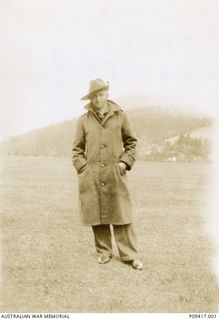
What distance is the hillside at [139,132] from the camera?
6426mm

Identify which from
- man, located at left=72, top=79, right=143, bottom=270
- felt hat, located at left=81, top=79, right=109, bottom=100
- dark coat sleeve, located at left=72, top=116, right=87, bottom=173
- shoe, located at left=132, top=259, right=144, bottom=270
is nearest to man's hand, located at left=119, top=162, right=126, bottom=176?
man, located at left=72, top=79, right=143, bottom=270

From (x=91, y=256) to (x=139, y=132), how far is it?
117 inches

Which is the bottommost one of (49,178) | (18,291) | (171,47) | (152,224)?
(18,291)

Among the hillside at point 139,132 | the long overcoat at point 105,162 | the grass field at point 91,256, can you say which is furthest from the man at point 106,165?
the hillside at point 139,132

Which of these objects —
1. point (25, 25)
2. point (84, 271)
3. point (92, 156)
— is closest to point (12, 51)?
point (25, 25)

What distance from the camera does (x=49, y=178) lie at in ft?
28.6

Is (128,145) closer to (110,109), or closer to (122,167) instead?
(122,167)

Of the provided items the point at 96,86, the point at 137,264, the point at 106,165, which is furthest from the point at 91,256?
the point at 96,86

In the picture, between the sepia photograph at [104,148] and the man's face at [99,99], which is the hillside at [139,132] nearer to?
the sepia photograph at [104,148]

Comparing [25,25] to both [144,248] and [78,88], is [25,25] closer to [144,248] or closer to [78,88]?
[78,88]

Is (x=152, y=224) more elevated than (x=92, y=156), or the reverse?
(x=92, y=156)

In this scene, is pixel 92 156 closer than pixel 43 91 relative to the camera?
Yes

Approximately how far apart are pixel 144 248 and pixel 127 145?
3.92 feet

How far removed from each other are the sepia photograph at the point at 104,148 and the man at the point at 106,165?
1 centimetres
